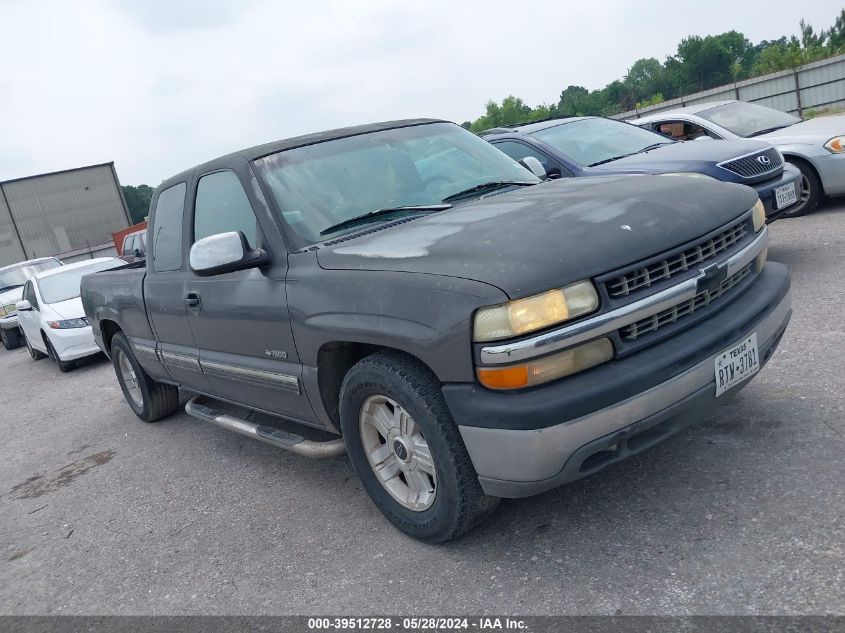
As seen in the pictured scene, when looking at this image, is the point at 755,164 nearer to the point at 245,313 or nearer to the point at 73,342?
the point at 245,313

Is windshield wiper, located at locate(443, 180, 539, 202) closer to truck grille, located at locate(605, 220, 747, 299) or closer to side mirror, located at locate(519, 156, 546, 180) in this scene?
side mirror, located at locate(519, 156, 546, 180)

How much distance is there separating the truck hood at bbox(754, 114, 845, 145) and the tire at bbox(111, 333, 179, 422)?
6.55 metres

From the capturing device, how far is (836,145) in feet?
24.4

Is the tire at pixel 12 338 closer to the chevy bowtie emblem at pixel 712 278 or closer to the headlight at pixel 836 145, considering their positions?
the headlight at pixel 836 145

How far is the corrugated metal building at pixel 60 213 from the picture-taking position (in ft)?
140

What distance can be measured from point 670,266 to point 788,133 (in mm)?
6273

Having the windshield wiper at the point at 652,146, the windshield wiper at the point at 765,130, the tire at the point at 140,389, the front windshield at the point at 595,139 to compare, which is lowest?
the tire at the point at 140,389

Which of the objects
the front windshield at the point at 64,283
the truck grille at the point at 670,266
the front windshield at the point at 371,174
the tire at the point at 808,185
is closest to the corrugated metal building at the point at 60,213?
the front windshield at the point at 64,283

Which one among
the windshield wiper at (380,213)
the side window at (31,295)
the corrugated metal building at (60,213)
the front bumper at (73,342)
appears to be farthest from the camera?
the corrugated metal building at (60,213)

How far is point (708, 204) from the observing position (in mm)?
3119

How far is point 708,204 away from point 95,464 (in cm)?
452

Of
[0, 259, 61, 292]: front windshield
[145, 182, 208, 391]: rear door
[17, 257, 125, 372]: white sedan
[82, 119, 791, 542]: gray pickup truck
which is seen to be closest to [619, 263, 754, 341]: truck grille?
[82, 119, 791, 542]: gray pickup truck

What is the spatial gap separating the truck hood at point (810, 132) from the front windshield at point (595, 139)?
1.37 metres

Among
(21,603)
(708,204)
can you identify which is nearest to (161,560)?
(21,603)
